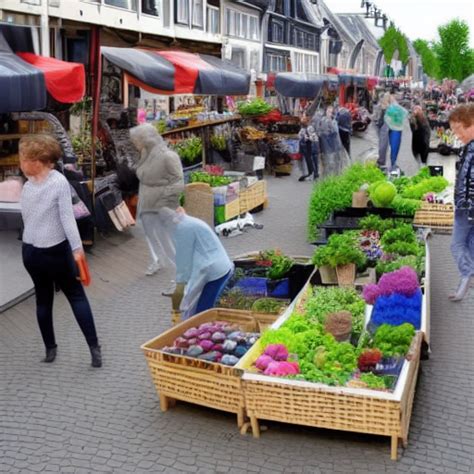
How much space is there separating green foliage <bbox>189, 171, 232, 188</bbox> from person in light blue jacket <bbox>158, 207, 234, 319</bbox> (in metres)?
5.43

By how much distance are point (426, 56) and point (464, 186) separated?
103783 mm

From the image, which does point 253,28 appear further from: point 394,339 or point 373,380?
point 373,380

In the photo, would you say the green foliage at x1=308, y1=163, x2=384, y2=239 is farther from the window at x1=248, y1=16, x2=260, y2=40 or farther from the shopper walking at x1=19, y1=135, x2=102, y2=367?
the window at x1=248, y1=16, x2=260, y2=40

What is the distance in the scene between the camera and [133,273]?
9164mm

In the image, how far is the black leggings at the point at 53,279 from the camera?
575cm

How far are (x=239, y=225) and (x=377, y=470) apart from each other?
24.5ft

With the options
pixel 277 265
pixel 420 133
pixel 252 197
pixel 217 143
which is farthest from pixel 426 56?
pixel 277 265

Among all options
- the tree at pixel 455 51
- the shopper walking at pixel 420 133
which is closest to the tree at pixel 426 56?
the tree at pixel 455 51

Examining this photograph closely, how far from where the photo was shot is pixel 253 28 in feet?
92.6

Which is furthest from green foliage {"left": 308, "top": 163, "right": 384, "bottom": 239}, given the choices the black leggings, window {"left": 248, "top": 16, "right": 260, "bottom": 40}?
window {"left": 248, "top": 16, "right": 260, "bottom": 40}

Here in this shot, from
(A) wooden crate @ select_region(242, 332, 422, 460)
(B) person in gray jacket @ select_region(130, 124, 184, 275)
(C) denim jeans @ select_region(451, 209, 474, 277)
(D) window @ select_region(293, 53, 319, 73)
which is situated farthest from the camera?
(D) window @ select_region(293, 53, 319, 73)

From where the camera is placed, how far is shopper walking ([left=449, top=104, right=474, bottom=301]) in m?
6.96

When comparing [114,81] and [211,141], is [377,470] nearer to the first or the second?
[114,81]

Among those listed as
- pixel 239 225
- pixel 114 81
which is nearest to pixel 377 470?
pixel 239 225
